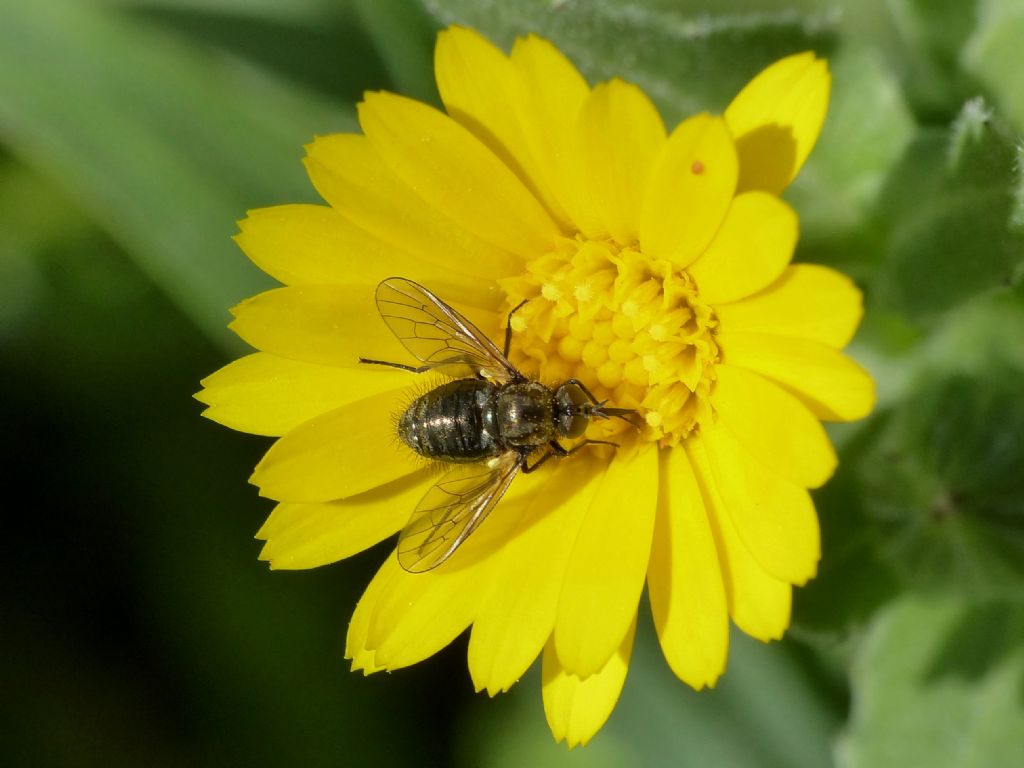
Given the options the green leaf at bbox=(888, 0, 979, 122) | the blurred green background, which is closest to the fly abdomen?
the blurred green background

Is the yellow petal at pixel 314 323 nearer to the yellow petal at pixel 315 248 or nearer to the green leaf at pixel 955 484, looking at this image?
the yellow petal at pixel 315 248

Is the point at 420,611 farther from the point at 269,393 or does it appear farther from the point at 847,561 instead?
the point at 847,561

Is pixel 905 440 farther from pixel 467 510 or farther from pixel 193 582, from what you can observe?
pixel 193 582

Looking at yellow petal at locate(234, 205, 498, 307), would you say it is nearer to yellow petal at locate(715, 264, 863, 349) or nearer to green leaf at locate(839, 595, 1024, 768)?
yellow petal at locate(715, 264, 863, 349)

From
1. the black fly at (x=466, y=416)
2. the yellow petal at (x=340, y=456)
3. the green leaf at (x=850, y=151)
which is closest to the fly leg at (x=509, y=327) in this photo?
the black fly at (x=466, y=416)

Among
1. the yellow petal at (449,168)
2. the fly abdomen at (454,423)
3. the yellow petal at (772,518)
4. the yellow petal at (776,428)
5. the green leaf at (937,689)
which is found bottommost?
the green leaf at (937,689)

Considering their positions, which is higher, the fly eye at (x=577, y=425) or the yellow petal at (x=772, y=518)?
the fly eye at (x=577, y=425)

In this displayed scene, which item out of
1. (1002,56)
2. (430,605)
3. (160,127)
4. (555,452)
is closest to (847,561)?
(555,452)
